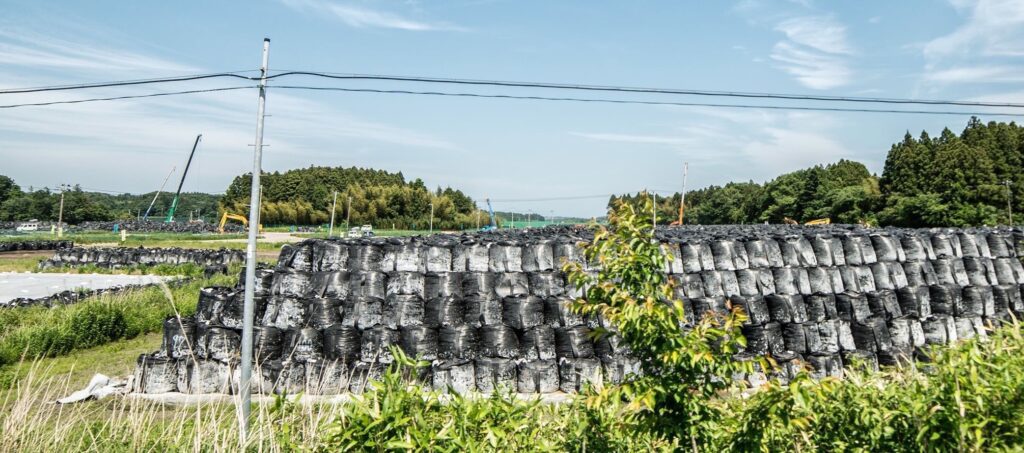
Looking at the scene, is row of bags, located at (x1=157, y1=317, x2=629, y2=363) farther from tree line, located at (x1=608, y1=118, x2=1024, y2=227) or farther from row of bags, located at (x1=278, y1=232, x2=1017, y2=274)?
tree line, located at (x1=608, y1=118, x2=1024, y2=227)

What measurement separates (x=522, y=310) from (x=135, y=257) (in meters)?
30.0

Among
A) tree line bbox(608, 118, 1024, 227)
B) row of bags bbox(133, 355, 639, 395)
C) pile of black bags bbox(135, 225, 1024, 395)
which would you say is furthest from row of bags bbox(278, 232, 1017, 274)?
tree line bbox(608, 118, 1024, 227)

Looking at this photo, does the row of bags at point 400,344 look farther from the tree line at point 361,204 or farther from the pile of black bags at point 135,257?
the tree line at point 361,204

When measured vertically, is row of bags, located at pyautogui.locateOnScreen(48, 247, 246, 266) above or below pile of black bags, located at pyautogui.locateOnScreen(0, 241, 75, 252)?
above

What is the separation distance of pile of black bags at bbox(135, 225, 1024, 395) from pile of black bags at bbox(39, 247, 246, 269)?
23.3 meters

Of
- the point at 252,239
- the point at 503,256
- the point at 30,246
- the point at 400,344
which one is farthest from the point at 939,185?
the point at 30,246

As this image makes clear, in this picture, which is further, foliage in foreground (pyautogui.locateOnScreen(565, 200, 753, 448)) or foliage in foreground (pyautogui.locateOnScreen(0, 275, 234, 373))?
foliage in foreground (pyautogui.locateOnScreen(0, 275, 234, 373))

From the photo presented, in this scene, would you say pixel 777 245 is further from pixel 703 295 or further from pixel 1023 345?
pixel 1023 345

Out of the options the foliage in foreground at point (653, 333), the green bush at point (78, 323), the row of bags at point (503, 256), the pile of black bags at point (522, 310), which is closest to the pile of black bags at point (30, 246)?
the green bush at point (78, 323)

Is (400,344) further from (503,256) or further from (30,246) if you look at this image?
(30,246)

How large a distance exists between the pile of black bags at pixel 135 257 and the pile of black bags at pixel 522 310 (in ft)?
76.4

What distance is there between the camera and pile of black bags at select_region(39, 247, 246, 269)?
108 ft

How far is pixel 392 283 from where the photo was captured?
12.0 meters

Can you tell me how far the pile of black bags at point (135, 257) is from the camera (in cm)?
3306
